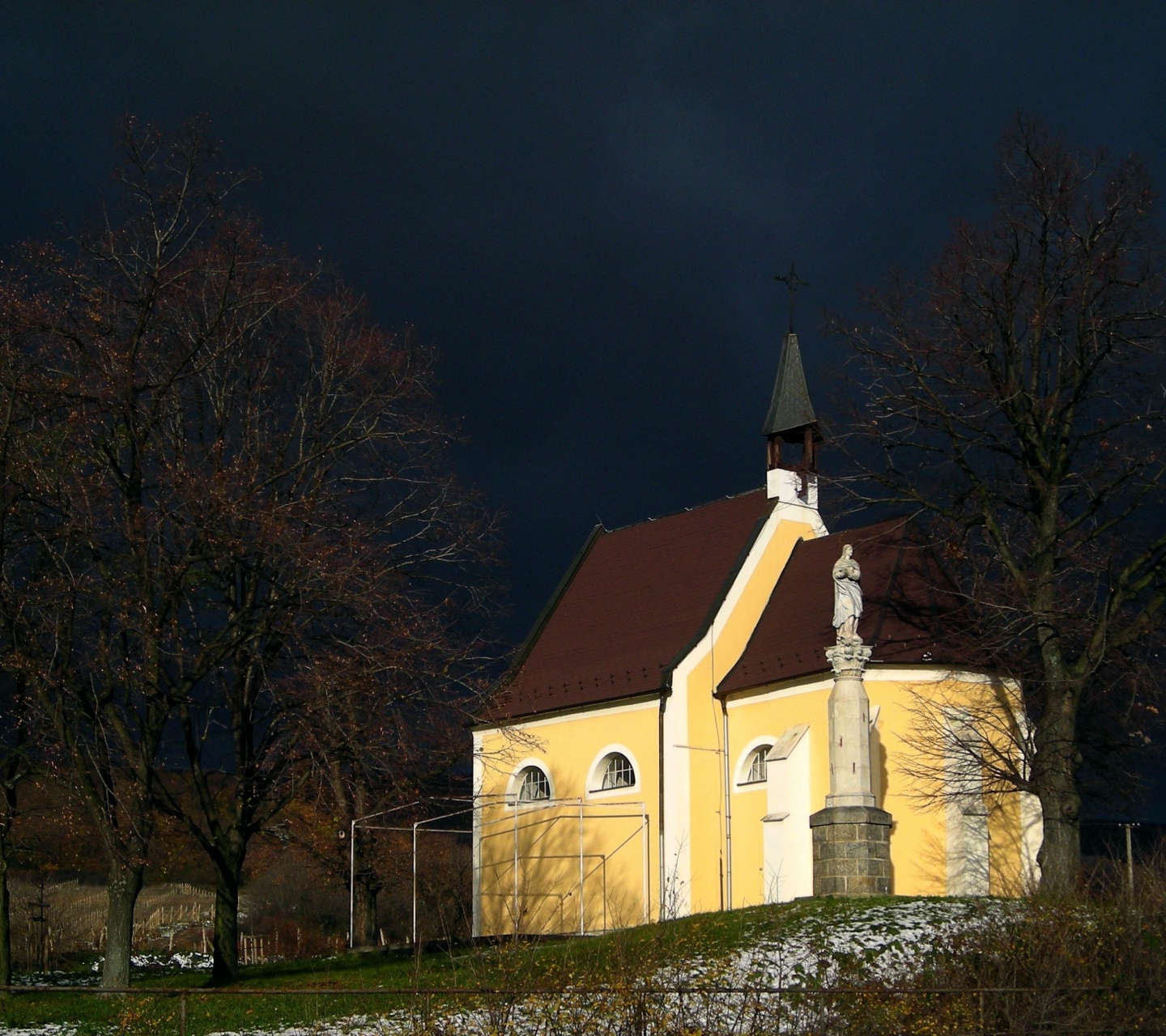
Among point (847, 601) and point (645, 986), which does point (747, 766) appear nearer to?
point (847, 601)

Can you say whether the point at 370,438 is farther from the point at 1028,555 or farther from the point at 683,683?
the point at 1028,555

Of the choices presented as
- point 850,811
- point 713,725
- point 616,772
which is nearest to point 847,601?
point 850,811

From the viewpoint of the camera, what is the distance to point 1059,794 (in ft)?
75.0

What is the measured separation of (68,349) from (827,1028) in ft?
43.6

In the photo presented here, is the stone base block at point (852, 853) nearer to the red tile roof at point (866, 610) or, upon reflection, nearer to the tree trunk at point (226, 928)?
the red tile roof at point (866, 610)

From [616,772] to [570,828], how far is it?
156cm

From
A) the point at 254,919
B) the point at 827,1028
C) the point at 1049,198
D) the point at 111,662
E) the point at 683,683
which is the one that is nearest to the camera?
the point at 827,1028

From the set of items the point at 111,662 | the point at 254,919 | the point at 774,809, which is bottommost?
the point at 254,919

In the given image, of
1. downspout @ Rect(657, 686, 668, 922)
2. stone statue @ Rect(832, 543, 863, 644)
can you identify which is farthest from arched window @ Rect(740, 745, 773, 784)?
stone statue @ Rect(832, 543, 863, 644)

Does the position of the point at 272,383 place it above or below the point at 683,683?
above

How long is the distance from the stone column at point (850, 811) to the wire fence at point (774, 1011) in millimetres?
7891

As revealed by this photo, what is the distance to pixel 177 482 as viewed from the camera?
64.9 feet

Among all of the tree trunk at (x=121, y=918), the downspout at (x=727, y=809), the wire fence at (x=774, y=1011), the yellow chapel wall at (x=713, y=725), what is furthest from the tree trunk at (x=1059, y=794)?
the tree trunk at (x=121, y=918)

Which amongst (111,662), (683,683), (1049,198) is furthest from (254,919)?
(1049,198)
